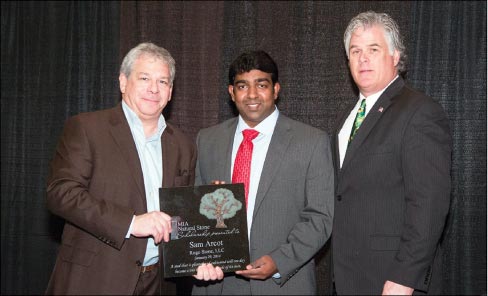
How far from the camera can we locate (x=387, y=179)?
236 centimetres

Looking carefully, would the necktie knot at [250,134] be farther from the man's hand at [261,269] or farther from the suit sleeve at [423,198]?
the suit sleeve at [423,198]

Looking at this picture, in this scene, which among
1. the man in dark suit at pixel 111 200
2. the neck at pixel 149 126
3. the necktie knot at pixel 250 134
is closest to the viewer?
the man in dark suit at pixel 111 200

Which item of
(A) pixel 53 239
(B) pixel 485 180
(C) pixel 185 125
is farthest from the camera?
(A) pixel 53 239

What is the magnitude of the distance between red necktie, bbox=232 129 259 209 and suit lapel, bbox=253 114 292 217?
0.33 feet

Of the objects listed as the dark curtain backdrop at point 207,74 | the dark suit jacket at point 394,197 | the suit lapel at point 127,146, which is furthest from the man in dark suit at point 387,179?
the dark curtain backdrop at point 207,74

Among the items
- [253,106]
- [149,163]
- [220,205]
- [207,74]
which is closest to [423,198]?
[220,205]

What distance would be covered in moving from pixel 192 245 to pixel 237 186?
35cm

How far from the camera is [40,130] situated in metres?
4.53

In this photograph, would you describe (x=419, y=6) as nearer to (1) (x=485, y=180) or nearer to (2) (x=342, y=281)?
(1) (x=485, y=180)

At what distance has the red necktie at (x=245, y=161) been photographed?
271 cm

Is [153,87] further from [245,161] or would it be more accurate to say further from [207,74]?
[207,74]

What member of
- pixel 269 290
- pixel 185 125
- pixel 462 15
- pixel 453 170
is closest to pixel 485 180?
pixel 453 170

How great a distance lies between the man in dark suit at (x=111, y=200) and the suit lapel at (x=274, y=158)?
41 centimetres

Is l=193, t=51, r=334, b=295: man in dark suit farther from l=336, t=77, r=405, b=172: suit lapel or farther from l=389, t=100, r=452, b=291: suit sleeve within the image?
l=389, t=100, r=452, b=291: suit sleeve
